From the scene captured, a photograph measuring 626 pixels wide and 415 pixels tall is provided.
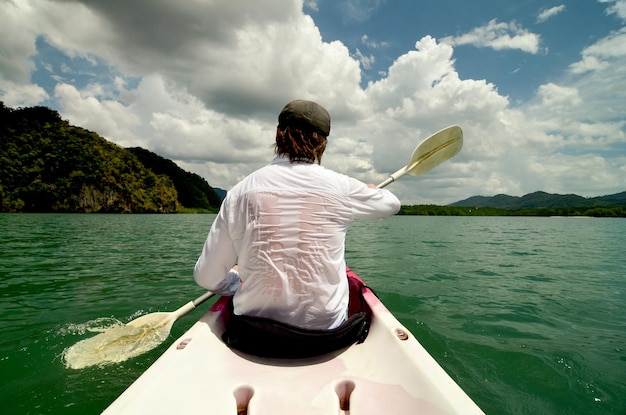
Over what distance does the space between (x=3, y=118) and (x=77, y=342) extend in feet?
451

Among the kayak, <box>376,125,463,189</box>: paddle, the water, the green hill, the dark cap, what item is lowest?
the water

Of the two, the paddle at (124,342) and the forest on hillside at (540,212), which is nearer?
the paddle at (124,342)

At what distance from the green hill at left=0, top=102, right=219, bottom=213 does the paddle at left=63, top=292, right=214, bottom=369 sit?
104033mm

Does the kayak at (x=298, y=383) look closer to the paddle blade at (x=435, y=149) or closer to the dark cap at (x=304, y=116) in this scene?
the dark cap at (x=304, y=116)

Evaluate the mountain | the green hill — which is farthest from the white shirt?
the mountain

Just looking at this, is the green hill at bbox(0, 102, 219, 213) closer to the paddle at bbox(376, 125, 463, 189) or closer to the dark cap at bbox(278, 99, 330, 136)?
the paddle at bbox(376, 125, 463, 189)

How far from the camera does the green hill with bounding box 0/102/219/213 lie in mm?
86250

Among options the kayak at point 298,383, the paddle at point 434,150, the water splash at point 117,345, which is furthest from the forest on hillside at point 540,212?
the kayak at point 298,383

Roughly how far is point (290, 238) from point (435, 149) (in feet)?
14.9

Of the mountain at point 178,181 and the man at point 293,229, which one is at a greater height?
the mountain at point 178,181

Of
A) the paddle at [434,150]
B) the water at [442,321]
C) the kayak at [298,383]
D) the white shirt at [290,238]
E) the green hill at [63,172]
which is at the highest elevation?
the green hill at [63,172]

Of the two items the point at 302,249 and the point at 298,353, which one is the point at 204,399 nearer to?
the point at 298,353

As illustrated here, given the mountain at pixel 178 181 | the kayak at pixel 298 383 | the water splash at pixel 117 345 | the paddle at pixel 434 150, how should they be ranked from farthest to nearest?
the mountain at pixel 178 181
the paddle at pixel 434 150
the water splash at pixel 117 345
the kayak at pixel 298 383

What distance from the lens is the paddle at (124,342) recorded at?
12.4 feet
